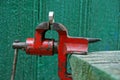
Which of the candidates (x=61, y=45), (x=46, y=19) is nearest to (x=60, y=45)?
(x=61, y=45)

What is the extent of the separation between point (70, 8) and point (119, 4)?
650mm

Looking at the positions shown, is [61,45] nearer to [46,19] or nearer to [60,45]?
[60,45]

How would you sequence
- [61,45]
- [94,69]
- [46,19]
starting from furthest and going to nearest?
[46,19] < [61,45] < [94,69]

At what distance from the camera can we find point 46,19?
9.70ft

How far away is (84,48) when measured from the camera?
1.64 m

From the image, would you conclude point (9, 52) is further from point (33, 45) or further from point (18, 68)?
point (33, 45)

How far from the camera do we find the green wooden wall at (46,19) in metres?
2.88

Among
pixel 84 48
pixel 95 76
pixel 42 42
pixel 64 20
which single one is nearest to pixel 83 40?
Answer: pixel 84 48

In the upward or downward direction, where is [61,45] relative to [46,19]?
downward

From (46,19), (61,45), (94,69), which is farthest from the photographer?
(46,19)

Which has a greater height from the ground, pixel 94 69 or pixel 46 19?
pixel 46 19

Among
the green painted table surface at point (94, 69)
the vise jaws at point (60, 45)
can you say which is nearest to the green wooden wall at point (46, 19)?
the vise jaws at point (60, 45)

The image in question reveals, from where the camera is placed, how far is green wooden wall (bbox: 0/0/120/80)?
2.88 m

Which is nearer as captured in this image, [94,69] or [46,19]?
[94,69]
